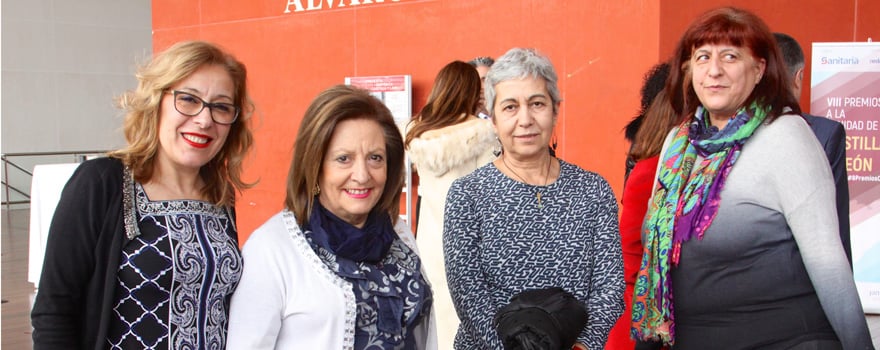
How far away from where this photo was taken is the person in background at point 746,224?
6.77 ft

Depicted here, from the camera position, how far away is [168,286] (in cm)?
193

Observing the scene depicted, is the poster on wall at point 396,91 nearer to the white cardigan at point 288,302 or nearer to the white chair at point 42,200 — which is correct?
the white chair at point 42,200

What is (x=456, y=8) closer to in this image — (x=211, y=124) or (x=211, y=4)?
(x=211, y=4)

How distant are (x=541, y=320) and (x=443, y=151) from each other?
1690 mm

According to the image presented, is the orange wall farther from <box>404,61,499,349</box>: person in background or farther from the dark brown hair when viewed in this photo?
the dark brown hair

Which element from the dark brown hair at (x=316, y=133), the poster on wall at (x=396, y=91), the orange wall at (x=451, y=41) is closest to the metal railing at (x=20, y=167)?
the orange wall at (x=451, y=41)

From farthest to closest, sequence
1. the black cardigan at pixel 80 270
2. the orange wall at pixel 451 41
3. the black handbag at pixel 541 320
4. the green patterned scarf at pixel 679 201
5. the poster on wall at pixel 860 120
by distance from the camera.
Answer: the poster on wall at pixel 860 120, the orange wall at pixel 451 41, the green patterned scarf at pixel 679 201, the black handbag at pixel 541 320, the black cardigan at pixel 80 270

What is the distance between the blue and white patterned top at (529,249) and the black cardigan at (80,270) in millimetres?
911

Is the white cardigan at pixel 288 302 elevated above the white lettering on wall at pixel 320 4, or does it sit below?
below

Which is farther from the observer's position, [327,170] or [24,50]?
[24,50]

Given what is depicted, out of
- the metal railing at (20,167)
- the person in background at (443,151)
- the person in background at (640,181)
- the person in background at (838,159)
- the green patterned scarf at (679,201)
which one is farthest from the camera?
the metal railing at (20,167)

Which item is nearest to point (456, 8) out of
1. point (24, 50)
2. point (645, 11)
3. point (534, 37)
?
point (534, 37)

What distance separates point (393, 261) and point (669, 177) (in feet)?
2.99

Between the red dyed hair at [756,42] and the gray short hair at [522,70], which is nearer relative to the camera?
the red dyed hair at [756,42]
